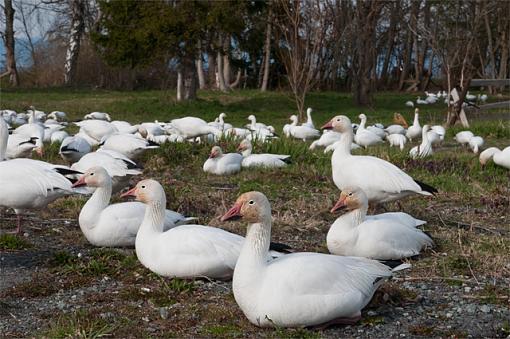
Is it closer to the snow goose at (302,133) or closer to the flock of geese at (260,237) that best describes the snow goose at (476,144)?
the snow goose at (302,133)

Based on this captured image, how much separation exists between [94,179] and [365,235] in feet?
7.95

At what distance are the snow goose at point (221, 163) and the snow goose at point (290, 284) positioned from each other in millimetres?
6064

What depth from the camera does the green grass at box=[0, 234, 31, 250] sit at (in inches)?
247

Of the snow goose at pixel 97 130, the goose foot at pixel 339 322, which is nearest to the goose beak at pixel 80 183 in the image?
the goose foot at pixel 339 322

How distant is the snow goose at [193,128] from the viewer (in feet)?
44.7

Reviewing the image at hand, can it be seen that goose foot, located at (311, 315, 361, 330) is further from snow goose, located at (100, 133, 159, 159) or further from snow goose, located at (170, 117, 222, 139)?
snow goose, located at (170, 117, 222, 139)

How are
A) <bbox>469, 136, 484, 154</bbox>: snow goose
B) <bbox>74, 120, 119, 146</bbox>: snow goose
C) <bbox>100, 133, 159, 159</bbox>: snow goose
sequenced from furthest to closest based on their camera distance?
<bbox>469, 136, 484, 154</bbox>: snow goose < <bbox>74, 120, 119, 146</bbox>: snow goose < <bbox>100, 133, 159, 159</bbox>: snow goose

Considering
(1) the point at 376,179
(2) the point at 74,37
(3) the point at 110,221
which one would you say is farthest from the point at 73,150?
(2) the point at 74,37

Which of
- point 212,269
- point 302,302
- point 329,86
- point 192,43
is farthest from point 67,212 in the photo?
point 329,86

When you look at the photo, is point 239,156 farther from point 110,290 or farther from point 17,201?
point 110,290

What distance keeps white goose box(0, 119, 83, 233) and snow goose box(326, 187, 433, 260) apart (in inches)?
92.1

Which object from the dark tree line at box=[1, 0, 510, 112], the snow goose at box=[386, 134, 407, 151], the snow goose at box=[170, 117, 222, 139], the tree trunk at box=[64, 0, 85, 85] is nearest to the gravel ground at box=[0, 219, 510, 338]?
the snow goose at box=[170, 117, 222, 139]

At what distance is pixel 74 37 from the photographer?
3441 cm

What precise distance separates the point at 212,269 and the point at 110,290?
27.9 inches
